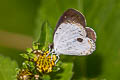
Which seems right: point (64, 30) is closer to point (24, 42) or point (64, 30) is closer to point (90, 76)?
point (90, 76)

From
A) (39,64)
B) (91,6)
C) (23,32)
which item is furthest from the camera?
(23,32)

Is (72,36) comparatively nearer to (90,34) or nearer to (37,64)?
(90,34)

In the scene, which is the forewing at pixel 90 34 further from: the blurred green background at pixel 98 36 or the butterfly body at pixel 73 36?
the blurred green background at pixel 98 36

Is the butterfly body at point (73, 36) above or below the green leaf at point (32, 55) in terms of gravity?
above

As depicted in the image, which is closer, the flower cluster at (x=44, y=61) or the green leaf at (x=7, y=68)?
Result: the flower cluster at (x=44, y=61)

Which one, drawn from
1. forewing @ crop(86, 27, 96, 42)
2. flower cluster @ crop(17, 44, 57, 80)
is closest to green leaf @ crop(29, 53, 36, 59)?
flower cluster @ crop(17, 44, 57, 80)

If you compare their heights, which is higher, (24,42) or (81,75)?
(24,42)

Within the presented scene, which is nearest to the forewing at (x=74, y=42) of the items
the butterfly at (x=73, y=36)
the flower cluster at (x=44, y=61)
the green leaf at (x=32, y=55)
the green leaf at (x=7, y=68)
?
the butterfly at (x=73, y=36)

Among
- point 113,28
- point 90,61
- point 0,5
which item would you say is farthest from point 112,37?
point 0,5
